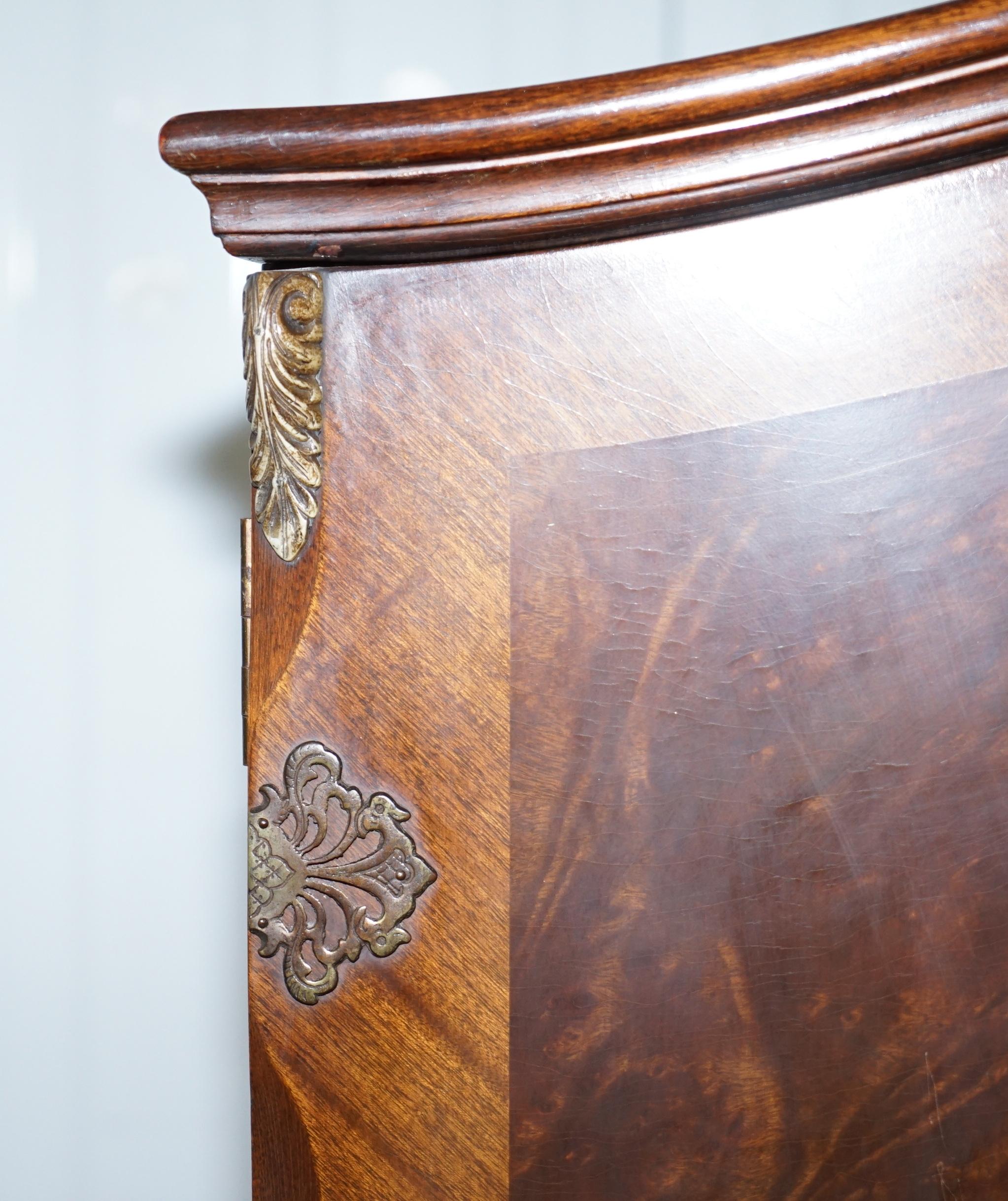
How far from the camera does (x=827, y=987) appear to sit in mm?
406

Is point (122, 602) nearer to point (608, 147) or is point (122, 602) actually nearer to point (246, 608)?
point (246, 608)

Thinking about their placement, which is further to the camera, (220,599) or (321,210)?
(220,599)

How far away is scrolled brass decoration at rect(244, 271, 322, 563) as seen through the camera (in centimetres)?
47

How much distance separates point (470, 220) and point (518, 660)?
0.19 m

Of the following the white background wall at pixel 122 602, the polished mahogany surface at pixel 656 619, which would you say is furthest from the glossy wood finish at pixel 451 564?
the white background wall at pixel 122 602

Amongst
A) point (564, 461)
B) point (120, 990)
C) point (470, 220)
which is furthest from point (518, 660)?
point (120, 990)

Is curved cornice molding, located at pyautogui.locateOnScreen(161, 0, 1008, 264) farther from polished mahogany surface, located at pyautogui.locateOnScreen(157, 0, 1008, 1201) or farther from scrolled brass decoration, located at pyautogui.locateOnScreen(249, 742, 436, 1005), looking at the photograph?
scrolled brass decoration, located at pyautogui.locateOnScreen(249, 742, 436, 1005)

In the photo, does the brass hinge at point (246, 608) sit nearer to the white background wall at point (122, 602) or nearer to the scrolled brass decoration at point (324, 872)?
the scrolled brass decoration at point (324, 872)

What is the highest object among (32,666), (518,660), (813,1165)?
(32,666)

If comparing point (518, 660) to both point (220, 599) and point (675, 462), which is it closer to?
point (675, 462)

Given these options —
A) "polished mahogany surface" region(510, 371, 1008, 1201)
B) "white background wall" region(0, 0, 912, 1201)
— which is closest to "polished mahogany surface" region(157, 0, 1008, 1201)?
"polished mahogany surface" region(510, 371, 1008, 1201)

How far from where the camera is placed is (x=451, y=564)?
45 cm

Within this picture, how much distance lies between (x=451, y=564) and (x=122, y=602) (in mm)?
701

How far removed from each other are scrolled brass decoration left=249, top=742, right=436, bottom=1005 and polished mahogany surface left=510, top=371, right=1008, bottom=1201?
0.05 m
